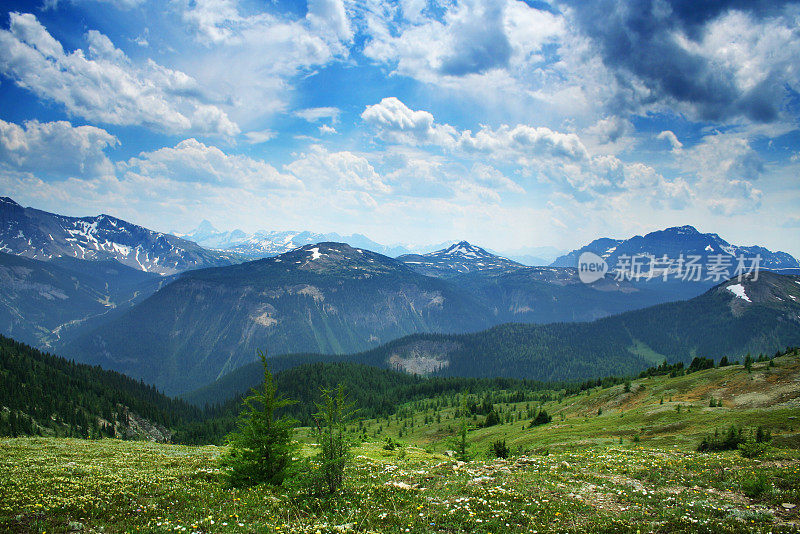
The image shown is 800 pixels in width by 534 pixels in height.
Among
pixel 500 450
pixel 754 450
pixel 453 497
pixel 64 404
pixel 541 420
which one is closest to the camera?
pixel 453 497

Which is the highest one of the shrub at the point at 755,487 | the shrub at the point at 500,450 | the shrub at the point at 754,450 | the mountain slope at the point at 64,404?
the shrub at the point at 755,487

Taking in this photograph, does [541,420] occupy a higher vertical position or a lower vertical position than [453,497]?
lower

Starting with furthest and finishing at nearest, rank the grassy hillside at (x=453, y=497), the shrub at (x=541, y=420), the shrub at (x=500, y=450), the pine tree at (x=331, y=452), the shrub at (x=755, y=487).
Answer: the shrub at (x=541, y=420) < the shrub at (x=500, y=450) < the pine tree at (x=331, y=452) < the shrub at (x=755, y=487) < the grassy hillside at (x=453, y=497)

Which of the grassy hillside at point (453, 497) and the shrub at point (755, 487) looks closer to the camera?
the grassy hillside at point (453, 497)

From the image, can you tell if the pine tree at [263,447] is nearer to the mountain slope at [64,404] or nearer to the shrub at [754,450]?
the shrub at [754,450]

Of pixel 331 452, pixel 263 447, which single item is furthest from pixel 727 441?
pixel 263 447

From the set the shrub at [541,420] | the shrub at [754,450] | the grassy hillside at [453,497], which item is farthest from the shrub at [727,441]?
the shrub at [541,420]

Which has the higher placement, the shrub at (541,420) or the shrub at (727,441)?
the shrub at (727,441)

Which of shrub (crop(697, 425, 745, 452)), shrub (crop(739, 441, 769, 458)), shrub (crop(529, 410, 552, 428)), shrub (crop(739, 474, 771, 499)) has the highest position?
shrub (crop(739, 474, 771, 499))

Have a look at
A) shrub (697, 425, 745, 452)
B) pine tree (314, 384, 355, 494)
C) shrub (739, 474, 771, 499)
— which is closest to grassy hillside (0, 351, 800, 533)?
shrub (739, 474, 771, 499)

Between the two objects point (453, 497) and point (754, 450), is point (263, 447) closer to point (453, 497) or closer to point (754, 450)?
point (453, 497)

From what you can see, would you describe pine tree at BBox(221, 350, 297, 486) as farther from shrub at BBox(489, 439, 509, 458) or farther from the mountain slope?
the mountain slope

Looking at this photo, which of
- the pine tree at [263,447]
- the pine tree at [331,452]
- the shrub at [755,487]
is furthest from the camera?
the pine tree at [263,447]

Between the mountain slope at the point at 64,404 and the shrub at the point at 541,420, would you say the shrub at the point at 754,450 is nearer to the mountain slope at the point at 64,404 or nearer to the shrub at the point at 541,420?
the shrub at the point at 541,420
